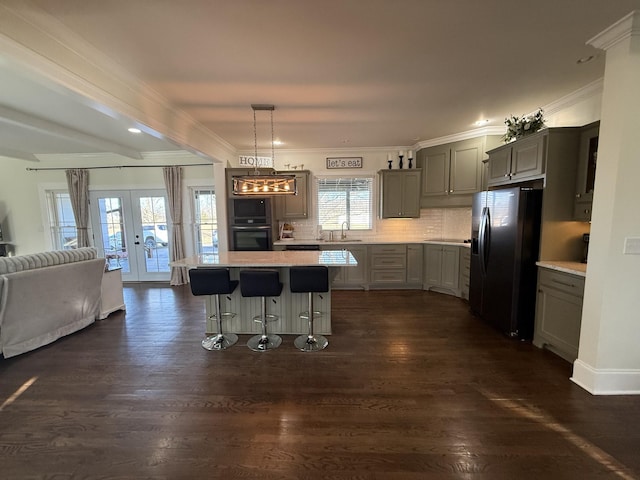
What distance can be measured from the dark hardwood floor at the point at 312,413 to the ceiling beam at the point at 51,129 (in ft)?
8.95

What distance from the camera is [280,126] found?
397cm

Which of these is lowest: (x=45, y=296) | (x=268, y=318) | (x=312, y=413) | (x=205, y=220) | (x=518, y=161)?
(x=312, y=413)

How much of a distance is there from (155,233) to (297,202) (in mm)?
3178

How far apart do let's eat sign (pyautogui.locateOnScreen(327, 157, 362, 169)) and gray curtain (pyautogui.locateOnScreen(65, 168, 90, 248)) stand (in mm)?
5081

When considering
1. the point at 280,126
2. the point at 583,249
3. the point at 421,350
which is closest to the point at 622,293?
the point at 583,249

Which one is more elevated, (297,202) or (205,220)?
(297,202)

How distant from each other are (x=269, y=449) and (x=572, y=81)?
4203 mm

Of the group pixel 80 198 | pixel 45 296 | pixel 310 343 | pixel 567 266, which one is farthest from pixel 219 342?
pixel 80 198

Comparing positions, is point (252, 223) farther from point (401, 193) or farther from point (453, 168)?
point (453, 168)

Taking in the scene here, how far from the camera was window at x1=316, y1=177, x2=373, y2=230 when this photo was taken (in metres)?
5.57

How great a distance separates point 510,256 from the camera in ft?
10.0

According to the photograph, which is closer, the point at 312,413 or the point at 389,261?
the point at 312,413

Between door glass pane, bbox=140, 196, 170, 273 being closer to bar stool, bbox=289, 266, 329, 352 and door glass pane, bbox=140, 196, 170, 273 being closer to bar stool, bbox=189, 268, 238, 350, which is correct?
bar stool, bbox=189, 268, 238, 350

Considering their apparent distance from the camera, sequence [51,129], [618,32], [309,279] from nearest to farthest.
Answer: [618,32] → [309,279] → [51,129]
